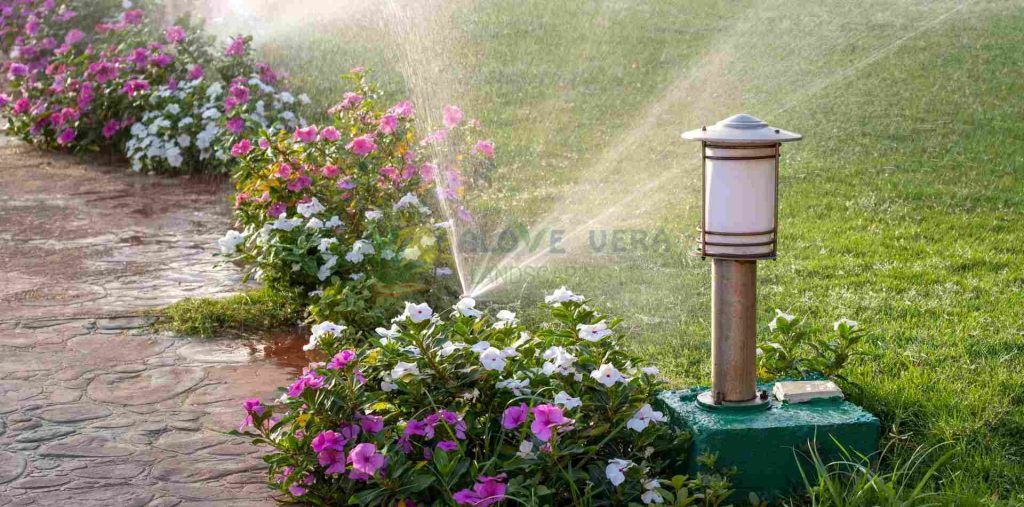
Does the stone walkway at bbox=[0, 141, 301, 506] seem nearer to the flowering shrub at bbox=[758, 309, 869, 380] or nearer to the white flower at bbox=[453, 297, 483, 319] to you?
the white flower at bbox=[453, 297, 483, 319]

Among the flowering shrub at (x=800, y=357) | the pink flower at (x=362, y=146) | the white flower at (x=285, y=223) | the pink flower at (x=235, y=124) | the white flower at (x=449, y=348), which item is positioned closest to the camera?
the white flower at (x=449, y=348)

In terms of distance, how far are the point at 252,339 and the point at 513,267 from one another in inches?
49.7

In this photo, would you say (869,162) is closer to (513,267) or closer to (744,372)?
(513,267)

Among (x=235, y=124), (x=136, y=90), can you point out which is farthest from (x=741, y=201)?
(x=136, y=90)

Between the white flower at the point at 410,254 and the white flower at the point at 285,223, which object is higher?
the white flower at the point at 285,223

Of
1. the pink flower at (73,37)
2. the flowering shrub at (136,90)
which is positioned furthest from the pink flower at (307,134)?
the pink flower at (73,37)

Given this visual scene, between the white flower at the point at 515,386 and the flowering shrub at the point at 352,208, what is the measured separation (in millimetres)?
1279

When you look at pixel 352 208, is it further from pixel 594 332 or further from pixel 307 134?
pixel 594 332

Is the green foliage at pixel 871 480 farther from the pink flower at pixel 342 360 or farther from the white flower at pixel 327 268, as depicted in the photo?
the white flower at pixel 327 268

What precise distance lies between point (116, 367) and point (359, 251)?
0.95 meters

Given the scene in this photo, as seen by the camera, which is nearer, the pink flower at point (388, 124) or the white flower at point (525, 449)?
the white flower at point (525, 449)

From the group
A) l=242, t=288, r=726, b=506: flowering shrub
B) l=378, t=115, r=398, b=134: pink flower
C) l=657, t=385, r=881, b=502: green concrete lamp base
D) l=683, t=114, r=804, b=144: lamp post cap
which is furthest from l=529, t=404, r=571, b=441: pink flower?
l=378, t=115, r=398, b=134: pink flower

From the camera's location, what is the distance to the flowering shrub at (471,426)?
8.43 feet

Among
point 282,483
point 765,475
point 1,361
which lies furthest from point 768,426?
point 1,361
